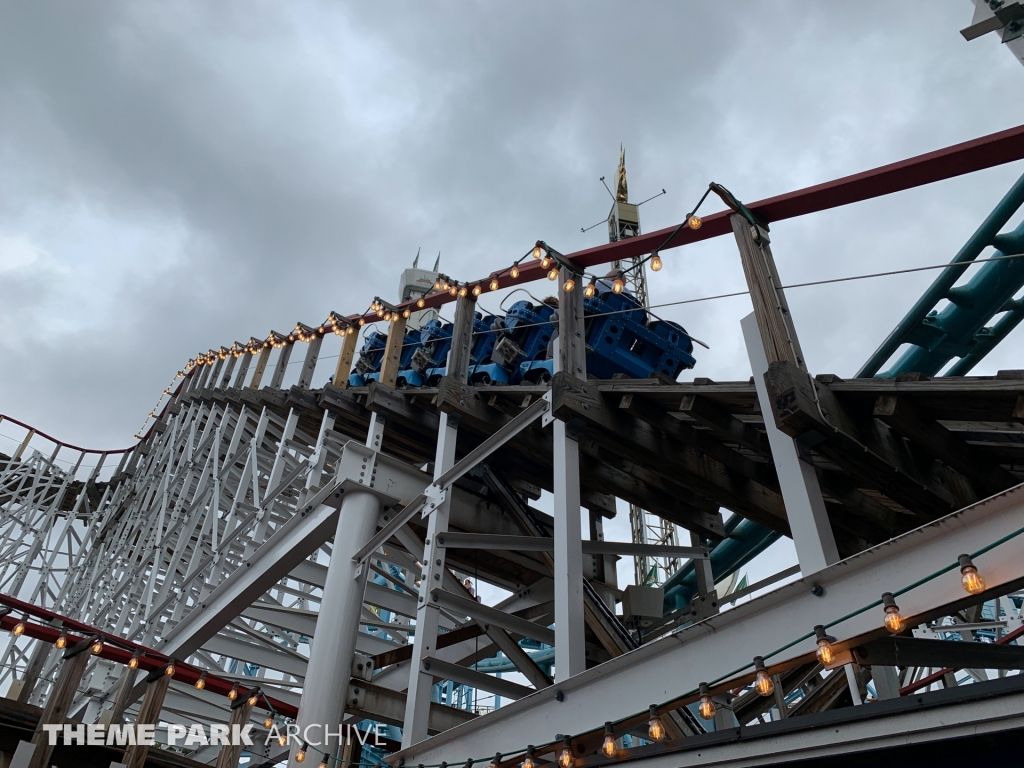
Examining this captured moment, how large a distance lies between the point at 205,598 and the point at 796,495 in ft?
28.6

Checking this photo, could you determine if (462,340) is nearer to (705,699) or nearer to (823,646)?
(705,699)

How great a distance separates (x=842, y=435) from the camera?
4145 millimetres

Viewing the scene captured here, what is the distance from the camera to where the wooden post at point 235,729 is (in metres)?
6.37

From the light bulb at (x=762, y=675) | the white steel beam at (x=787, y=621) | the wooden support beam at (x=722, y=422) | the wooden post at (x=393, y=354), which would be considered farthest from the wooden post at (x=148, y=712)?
the light bulb at (x=762, y=675)

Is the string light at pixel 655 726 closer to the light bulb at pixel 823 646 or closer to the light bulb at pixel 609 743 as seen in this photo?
the light bulb at pixel 609 743

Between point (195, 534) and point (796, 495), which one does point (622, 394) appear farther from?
point (195, 534)

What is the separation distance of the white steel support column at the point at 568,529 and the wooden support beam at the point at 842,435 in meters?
1.94

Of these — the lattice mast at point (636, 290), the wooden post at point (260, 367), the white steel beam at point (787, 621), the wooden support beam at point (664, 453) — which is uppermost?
the lattice mast at point (636, 290)

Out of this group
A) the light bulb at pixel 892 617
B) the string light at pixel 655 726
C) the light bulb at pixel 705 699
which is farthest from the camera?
the string light at pixel 655 726

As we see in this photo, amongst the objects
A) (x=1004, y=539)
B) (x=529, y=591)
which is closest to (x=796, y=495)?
(x=1004, y=539)

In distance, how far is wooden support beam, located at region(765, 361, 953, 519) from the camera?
13.2ft

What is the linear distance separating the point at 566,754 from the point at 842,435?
2327 mm

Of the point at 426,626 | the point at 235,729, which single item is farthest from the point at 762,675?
the point at 235,729

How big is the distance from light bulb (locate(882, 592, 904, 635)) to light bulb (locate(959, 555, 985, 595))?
0.26 metres
